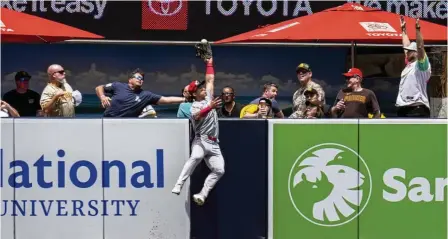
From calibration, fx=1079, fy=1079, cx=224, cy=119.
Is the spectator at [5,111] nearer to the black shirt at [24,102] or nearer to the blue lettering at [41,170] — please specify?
the blue lettering at [41,170]

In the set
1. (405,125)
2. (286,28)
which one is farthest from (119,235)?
(286,28)

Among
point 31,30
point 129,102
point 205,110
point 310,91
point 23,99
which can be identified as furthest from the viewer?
point 23,99

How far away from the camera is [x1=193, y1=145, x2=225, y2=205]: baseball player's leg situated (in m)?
10.8

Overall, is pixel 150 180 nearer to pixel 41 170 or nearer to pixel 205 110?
pixel 205 110

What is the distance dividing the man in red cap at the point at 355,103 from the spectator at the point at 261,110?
0.73m

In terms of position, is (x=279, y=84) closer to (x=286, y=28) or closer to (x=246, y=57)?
(x=246, y=57)

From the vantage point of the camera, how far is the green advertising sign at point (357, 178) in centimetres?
1100

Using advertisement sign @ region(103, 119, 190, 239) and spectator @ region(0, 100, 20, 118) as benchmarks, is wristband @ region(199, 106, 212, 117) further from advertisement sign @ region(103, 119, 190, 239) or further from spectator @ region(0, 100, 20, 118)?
spectator @ region(0, 100, 20, 118)

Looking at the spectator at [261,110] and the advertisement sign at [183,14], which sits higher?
the advertisement sign at [183,14]

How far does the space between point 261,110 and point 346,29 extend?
2.42 meters

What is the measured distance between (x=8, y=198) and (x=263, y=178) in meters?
2.59

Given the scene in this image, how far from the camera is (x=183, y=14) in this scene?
1573 centimetres

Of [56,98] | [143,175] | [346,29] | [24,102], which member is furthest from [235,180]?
[24,102]

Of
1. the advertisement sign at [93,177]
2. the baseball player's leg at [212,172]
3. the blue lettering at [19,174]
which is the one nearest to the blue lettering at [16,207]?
the advertisement sign at [93,177]
